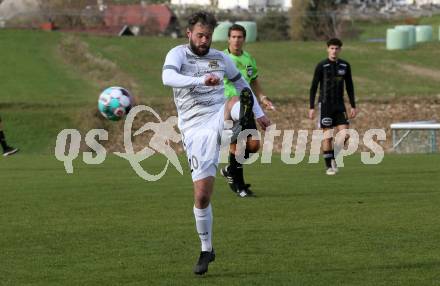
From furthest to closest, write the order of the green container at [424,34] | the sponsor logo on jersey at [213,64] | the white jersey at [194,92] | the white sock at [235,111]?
1. the green container at [424,34]
2. the white sock at [235,111]
3. the sponsor logo on jersey at [213,64]
4. the white jersey at [194,92]

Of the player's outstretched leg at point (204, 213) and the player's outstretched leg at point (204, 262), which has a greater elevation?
the player's outstretched leg at point (204, 213)

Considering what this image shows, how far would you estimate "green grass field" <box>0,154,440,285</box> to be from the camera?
9.92 m

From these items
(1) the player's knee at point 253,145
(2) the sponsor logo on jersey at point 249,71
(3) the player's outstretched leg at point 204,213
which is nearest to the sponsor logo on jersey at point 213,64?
(3) the player's outstretched leg at point 204,213

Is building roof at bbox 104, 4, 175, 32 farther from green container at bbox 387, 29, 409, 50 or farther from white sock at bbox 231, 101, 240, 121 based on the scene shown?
white sock at bbox 231, 101, 240, 121

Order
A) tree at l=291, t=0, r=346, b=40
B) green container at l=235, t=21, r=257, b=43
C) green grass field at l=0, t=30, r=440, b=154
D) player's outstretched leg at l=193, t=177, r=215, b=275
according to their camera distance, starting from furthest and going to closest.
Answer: tree at l=291, t=0, r=346, b=40, green container at l=235, t=21, r=257, b=43, green grass field at l=0, t=30, r=440, b=154, player's outstretched leg at l=193, t=177, r=215, b=275

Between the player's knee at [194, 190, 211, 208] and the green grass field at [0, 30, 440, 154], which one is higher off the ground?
the player's knee at [194, 190, 211, 208]

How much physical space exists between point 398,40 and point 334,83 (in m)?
44.3

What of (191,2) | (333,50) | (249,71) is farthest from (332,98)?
(191,2)

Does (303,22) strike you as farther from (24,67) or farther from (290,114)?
(290,114)

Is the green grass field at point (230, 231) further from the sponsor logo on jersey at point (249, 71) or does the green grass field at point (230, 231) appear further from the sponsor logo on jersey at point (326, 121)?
the sponsor logo on jersey at point (249, 71)

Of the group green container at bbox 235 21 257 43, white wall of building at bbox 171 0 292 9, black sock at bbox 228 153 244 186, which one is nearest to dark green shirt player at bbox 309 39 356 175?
black sock at bbox 228 153 244 186

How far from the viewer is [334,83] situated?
2103 centimetres

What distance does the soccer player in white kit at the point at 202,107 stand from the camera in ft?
33.1

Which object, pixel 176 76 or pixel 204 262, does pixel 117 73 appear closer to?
pixel 176 76
